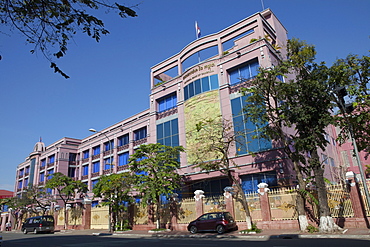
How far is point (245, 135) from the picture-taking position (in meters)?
25.4

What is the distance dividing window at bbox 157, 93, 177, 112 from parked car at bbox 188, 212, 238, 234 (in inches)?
625

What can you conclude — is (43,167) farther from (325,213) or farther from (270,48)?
(325,213)

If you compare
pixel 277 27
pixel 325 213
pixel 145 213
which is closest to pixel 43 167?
pixel 145 213

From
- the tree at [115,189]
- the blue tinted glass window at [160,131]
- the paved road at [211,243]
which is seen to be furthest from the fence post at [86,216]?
the paved road at [211,243]

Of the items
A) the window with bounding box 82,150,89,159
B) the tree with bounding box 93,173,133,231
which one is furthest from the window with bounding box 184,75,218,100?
the window with bounding box 82,150,89,159

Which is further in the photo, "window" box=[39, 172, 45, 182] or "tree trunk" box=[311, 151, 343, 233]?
"window" box=[39, 172, 45, 182]

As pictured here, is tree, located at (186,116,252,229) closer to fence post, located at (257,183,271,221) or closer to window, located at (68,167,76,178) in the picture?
fence post, located at (257,183,271,221)

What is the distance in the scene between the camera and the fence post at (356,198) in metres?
16.2

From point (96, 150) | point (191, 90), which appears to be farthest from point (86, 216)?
point (191, 90)

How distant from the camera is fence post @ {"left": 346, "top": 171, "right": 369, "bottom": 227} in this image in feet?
53.2

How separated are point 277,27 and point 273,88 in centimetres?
1718

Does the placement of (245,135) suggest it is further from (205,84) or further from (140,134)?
(140,134)

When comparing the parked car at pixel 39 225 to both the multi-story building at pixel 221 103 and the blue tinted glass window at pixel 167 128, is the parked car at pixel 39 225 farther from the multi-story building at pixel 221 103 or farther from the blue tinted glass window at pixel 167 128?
the blue tinted glass window at pixel 167 128

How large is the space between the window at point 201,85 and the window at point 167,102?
3077 mm
